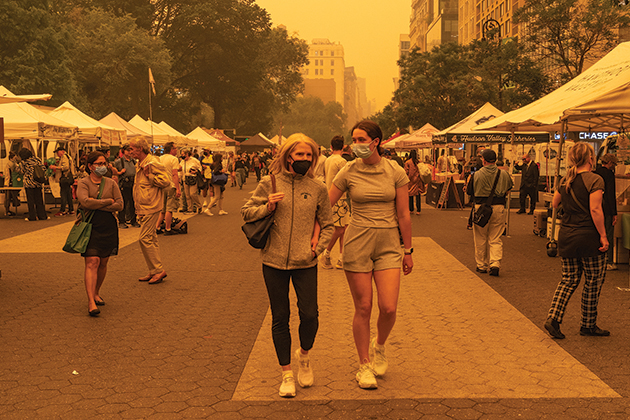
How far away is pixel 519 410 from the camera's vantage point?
422cm

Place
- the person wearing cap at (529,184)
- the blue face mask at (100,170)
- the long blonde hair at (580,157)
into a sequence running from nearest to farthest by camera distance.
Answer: the long blonde hair at (580,157) < the blue face mask at (100,170) < the person wearing cap at (529,184)


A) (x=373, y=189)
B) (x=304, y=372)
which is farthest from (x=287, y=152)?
(x=304, y=372)

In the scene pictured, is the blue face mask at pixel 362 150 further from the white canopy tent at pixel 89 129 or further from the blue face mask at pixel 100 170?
the white canopy tent at pixel 89 129

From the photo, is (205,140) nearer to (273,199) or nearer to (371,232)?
(371,232)

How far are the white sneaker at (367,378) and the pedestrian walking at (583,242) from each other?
2.14 m

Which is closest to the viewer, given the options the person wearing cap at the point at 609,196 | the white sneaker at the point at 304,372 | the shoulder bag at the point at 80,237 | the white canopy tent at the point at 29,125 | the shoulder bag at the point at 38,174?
the white sneaker at the point at 304,372

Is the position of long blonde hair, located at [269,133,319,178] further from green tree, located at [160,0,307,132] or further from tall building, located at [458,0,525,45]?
tall building, located at [458,0,525,45]

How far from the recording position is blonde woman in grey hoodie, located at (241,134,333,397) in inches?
171

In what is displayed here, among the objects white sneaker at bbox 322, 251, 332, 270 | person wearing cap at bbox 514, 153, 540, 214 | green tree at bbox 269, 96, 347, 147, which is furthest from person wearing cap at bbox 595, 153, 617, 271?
green tree at bbox 269, 96, 347, 147

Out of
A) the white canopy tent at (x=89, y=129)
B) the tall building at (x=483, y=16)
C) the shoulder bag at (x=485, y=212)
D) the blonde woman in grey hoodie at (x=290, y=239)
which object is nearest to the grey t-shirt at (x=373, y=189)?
the blonde woman in grey hoodie at (x=290, y=239)

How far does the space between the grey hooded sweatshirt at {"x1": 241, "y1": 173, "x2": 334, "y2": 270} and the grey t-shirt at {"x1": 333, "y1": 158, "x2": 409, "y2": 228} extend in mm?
311

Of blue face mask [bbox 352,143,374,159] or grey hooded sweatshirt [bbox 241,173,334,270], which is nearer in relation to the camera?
grey hooded sweatshirt [bbox 241,173,334,270]

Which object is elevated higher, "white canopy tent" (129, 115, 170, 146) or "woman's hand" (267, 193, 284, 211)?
"white canopy tent" (129, 115, 170, 146)

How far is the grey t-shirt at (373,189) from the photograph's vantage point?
180 inches
